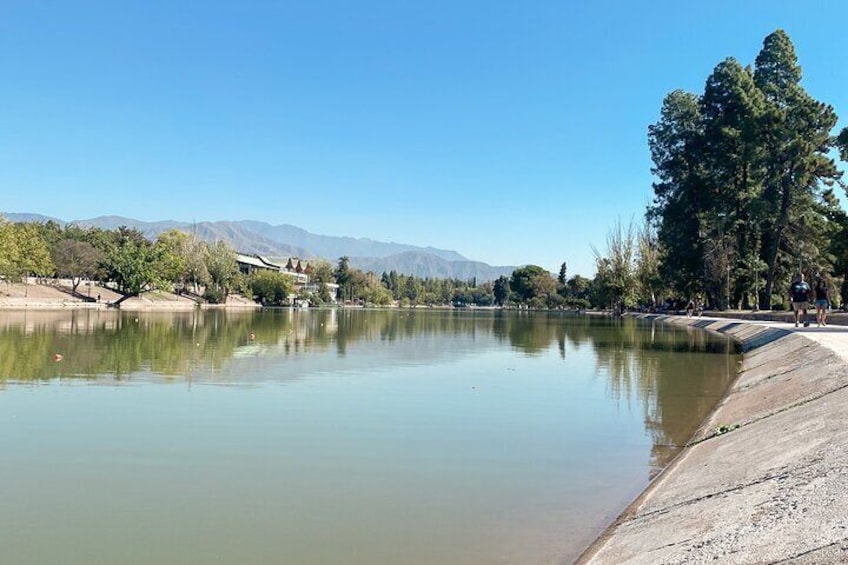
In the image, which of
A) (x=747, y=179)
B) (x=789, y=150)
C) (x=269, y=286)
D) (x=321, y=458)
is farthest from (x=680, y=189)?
(x=269, y=286)

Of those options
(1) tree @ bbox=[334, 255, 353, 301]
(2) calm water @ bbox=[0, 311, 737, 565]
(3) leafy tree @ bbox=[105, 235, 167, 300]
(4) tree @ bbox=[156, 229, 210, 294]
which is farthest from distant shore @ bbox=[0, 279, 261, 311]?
(1) tree @ bbox=[334, 255, 353, 301]

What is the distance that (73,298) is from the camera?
94438 millimetres

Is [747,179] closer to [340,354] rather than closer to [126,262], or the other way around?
[340,354]

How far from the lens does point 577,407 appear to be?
60.0ft

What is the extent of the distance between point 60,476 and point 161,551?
376 cm

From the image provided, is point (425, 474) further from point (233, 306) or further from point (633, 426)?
point (233, 306)

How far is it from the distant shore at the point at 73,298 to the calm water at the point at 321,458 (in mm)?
65999

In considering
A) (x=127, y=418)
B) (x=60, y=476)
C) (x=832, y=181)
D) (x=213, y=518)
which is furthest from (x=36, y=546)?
(x=832, y=181)

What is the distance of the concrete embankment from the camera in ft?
20.0

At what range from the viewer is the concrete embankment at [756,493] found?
20.0 feet

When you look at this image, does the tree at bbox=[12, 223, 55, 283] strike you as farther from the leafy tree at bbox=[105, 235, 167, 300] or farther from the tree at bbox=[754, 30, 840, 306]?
the tree at bbox=[754, 30, 840, 306]

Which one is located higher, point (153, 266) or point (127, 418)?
point (153, 266)

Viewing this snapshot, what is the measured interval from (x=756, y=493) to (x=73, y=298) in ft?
331

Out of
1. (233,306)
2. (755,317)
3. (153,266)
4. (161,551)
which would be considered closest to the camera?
(161,551)
